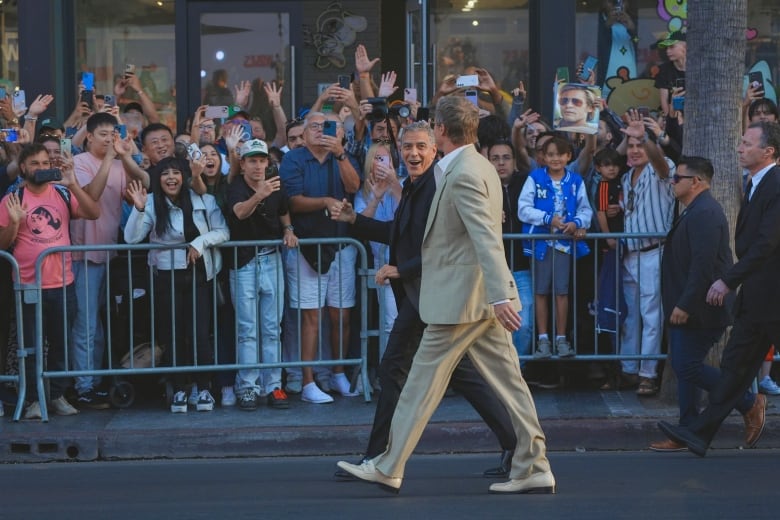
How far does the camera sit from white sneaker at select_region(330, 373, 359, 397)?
10095mm

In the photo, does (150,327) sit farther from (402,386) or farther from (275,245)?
(402,386)

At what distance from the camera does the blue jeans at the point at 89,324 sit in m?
9.73

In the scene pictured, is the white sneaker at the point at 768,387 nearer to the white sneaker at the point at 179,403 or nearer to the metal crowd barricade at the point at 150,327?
the metal crowd barricade at the point at 150,327

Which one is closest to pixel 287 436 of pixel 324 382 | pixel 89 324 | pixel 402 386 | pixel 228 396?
pixel 228 396

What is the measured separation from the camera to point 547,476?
7.12 metres

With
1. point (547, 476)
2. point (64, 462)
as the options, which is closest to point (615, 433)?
point (547, 476)

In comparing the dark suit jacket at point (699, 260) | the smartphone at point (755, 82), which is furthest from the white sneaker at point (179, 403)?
the smartphone at point (755, 82)

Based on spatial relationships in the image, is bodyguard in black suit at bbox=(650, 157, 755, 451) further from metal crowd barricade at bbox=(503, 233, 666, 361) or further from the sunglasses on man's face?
the sunglasses on man's face

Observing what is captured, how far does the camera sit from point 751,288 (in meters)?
8.14

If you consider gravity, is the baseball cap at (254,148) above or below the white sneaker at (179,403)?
above

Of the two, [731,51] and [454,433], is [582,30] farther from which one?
[454,433]

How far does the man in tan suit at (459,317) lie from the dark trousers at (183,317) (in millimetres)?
2919

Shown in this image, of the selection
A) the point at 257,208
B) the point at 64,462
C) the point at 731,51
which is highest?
the point at 731,51

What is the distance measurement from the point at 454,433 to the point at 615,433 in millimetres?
1112
